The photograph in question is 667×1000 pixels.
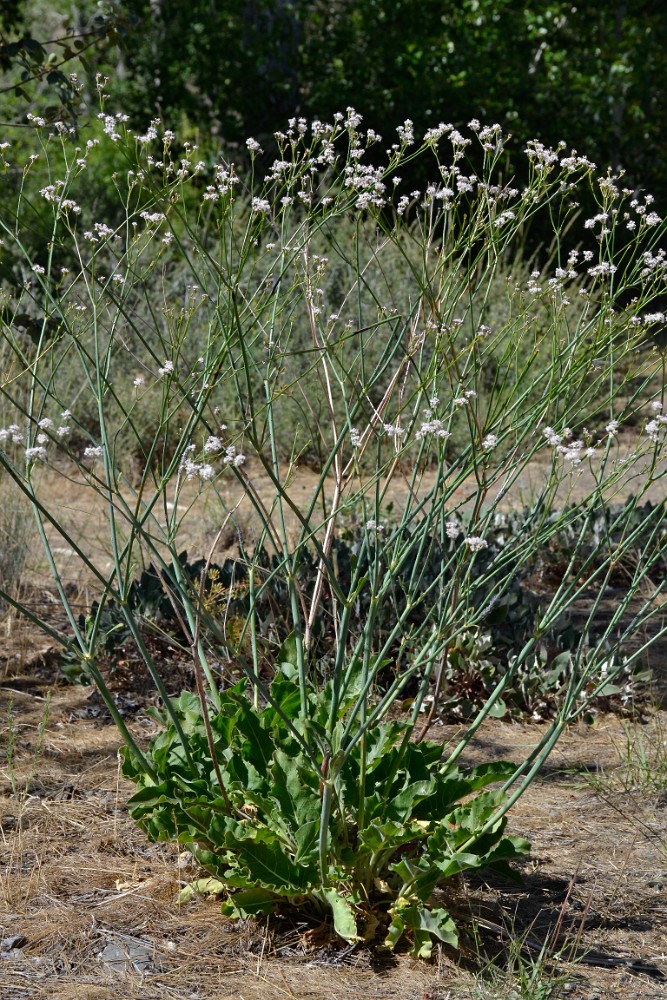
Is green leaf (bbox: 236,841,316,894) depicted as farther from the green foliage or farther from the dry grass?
the dry grass

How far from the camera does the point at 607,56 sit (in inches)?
453

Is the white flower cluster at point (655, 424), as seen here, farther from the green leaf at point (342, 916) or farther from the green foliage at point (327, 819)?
the green leaf at point (342, 916)

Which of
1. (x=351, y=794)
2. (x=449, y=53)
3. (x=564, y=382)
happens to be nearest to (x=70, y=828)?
(x=351, y=794)

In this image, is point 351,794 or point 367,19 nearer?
point 351,794

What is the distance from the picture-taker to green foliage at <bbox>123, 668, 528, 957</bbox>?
7.20 feet

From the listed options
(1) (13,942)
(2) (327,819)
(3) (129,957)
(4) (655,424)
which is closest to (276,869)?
(2) (327,819)

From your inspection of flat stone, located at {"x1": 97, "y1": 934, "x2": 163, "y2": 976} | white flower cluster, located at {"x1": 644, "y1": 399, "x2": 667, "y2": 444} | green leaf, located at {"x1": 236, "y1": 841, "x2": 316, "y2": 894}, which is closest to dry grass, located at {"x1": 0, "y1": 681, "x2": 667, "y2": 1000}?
flat stone, located at {"x1": 97, "y1": 934, "x2": 163, "y2": 976}

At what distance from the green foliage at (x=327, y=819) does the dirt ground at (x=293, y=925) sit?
3.5 inches

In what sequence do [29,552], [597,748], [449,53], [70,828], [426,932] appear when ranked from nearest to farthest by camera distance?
[426,932], [70,828], [597,748], [29,552], [449,53]

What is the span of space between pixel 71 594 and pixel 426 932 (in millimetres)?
2660

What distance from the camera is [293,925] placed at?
2.38 meters

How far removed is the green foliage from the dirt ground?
9 cm

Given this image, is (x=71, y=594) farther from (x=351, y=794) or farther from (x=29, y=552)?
(x=351, y=794)

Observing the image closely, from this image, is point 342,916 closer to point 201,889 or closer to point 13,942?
point 201,889
